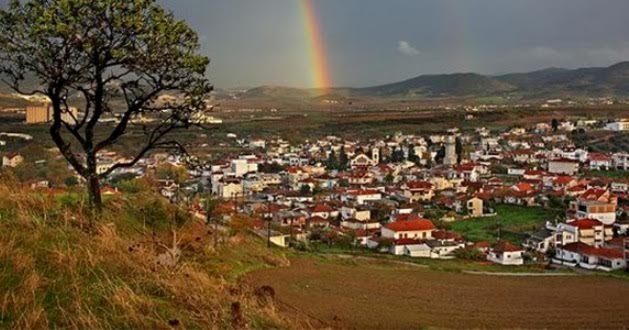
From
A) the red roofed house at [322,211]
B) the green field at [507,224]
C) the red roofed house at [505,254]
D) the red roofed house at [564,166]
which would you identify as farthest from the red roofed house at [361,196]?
the red roofed house at [564,166]

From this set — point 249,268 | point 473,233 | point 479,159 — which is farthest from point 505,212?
point 249,268

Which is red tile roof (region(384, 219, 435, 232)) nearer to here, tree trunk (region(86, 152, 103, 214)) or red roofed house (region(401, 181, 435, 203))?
red roofed house (region(401, 181, 435, 203))

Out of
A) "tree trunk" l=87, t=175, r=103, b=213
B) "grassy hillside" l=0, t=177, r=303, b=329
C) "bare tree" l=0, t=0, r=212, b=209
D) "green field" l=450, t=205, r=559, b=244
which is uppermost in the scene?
"bare tree" l=0, t=0, r=212, b=209

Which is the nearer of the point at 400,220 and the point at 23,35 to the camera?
the point at 23,35

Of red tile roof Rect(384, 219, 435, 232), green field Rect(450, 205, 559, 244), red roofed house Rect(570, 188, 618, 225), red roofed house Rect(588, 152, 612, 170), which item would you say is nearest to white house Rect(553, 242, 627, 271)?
green field Rect(450, 205, 559, 244)

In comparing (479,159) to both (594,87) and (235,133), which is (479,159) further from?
(594,87)

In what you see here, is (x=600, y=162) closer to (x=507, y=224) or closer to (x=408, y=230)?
(x=507, y=224)
